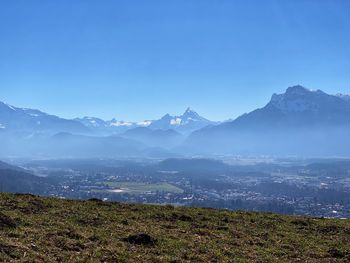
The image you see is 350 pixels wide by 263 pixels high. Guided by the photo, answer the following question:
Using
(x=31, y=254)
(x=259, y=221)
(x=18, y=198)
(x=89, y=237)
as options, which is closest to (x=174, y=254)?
(x=89, y=237)

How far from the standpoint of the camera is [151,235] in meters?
23.4

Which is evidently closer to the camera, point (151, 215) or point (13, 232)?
point (13, 232)

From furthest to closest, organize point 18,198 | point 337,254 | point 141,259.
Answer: point 18,198 < point 337,254 < point 141,259

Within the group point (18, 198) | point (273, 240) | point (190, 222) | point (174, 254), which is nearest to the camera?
point (174, 254)

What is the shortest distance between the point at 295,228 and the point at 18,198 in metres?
20.5

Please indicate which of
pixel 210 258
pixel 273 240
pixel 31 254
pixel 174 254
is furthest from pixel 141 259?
pixel 273 240

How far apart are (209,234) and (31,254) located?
37.6ft

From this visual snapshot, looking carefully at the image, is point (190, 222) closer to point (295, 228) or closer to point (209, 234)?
point (209, 234)

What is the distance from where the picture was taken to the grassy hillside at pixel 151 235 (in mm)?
19547

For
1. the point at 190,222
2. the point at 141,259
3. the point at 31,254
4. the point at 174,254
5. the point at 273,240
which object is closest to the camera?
the point at 31,254

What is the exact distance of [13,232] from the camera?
67.5ft

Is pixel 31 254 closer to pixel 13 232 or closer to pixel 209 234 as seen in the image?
pixel 13 232

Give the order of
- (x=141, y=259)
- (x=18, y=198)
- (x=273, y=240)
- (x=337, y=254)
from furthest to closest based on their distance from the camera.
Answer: (x=18, y=198) < (x=273, y=240) < (x=337, y=254) < (x=141, y=259)

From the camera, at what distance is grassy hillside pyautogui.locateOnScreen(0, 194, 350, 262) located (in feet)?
64.1
